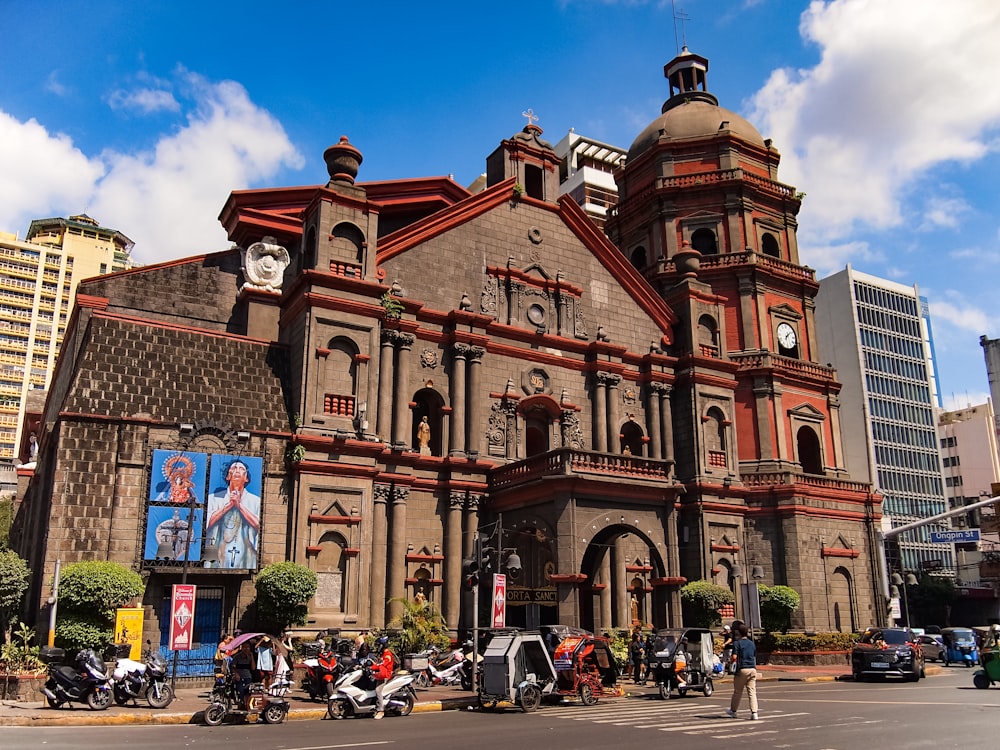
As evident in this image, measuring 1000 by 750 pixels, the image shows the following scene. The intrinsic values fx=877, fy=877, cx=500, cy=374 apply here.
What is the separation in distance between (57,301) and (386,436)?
94.6 m

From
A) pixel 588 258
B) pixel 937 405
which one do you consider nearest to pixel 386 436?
pixel 588 258

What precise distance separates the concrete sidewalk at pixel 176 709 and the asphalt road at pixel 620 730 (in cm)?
64

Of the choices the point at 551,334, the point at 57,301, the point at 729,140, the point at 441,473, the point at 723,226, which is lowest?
the point at 441,473

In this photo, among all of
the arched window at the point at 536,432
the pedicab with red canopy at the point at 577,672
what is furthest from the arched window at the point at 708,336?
the pedicab with red canopy at the point at 577,672

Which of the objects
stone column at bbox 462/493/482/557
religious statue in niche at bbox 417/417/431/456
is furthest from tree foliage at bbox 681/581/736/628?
religious statue in niche at bbox 417/417/431/456

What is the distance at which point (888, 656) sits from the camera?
2631 cm

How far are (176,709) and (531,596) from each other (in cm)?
1304

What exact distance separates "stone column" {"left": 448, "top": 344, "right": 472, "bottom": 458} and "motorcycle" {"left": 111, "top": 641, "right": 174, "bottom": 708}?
556 inches

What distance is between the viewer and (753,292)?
4209 cm

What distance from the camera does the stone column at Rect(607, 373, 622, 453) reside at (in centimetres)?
3500

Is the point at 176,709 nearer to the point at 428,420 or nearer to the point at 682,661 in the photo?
the point at 682,661

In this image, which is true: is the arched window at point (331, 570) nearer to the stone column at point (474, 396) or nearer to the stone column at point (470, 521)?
the stone column at point (470, 521)

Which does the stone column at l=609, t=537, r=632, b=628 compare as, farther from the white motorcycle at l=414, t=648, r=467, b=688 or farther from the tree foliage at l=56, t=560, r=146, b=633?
the tree foliage at l=56, t=560, r=146, b=633

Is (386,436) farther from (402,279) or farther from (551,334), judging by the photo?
(551,334)
